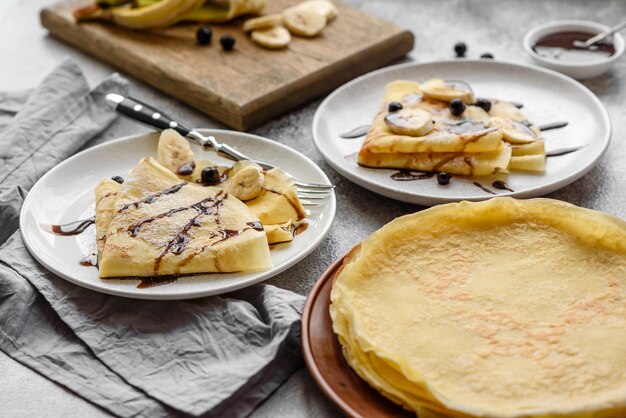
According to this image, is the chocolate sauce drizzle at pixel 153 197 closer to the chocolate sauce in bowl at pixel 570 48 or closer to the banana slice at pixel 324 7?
the banana slice at pixel 324 7

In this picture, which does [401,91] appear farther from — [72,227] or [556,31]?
[72,227]

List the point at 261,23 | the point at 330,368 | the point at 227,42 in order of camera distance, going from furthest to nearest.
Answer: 1. the point at 261,23
2. the point at 227,42
3. the point at 330,368

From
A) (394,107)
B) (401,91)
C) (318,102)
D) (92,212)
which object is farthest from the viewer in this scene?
(318,102)

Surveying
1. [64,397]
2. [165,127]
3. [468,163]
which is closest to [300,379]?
[64,397]

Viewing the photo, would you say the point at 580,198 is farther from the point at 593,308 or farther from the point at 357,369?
the point at 357,369

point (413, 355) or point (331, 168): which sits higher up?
point (413, 355)

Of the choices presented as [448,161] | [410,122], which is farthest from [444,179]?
[410,122]

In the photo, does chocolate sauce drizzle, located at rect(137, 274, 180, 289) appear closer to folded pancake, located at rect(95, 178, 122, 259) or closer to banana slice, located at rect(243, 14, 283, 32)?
folded pancake, located at rect(95, 178, 122, 259)
